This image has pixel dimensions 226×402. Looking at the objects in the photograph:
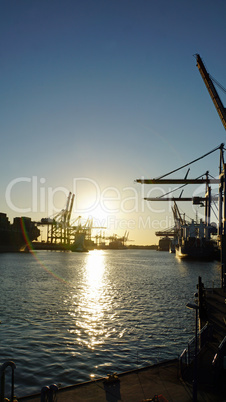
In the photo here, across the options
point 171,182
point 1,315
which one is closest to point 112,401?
point 1,315

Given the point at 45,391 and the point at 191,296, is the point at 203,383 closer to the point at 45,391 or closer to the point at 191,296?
the point at 45,391

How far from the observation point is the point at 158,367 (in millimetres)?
14844

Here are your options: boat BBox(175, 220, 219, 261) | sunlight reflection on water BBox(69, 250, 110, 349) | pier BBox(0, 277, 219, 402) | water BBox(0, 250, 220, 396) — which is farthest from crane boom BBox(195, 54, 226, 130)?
boat BBox(175, 220, 219, 261)

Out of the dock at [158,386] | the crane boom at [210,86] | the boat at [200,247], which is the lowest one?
the boat at [200,247]

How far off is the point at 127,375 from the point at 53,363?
643cm

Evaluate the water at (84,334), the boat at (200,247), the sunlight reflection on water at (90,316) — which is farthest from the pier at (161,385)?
the boat at (200,247)

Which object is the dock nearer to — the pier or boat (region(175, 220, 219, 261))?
the pier

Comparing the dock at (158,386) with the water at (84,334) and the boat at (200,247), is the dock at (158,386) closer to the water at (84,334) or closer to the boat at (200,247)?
the water at (84,334)

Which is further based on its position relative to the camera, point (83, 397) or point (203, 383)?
point (203, 383)

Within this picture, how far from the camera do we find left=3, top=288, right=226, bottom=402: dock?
11758 mm

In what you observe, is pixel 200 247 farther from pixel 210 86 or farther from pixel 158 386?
pixel 158 386

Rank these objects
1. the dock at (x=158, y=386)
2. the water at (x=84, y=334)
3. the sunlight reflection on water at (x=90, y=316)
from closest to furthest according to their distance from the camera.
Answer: the dock at (x=158, y=386) < the water at (x=84, y=334) < the sunlight reflection on water at (x=90, y=316)

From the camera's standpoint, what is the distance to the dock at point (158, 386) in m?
11.8

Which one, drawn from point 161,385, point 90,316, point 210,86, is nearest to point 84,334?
point 90,316
